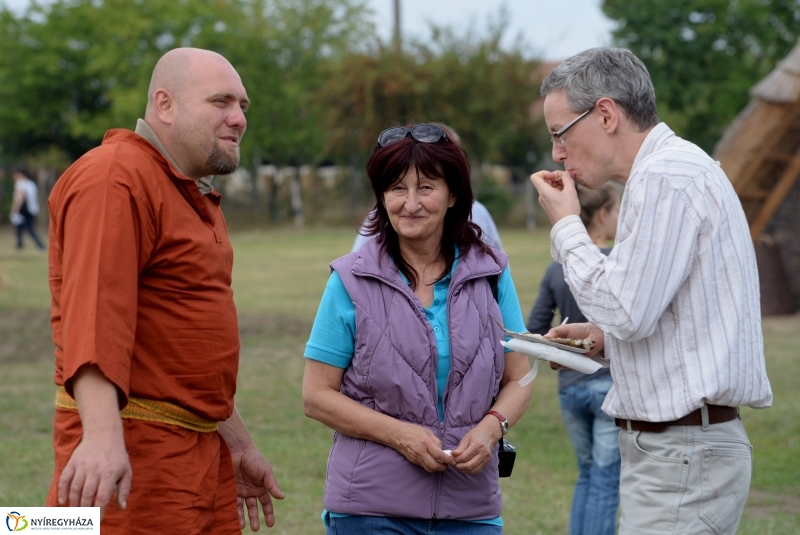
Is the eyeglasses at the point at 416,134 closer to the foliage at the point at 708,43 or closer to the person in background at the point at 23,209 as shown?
the person in background at the point at 23,209

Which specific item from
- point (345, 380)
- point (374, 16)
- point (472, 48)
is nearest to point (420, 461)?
point (345, 380)

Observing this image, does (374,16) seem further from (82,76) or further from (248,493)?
(248,493)

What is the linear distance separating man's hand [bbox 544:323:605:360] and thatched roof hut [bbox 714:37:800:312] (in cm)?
1098

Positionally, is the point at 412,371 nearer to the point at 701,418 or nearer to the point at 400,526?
the point at 400,526

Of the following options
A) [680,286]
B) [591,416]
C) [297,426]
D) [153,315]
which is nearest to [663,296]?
[680,286]

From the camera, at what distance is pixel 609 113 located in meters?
2.92

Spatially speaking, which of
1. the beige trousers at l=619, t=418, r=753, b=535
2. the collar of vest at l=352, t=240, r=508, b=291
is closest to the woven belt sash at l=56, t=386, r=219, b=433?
the collar of vest at l=352, t=240, r=508, b=291

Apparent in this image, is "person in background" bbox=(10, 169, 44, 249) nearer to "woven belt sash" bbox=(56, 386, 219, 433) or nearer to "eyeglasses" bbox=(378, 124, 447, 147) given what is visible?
"eyeglasses" bbox=(378, 124, 447, 147)

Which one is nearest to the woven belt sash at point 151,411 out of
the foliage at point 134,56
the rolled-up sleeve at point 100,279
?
the rolled-up sleeve at point 100,279

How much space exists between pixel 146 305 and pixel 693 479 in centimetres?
160

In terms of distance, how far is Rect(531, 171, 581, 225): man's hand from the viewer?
117 inches

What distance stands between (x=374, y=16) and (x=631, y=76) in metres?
42.4

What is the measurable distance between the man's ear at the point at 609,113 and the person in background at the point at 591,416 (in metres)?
1.92

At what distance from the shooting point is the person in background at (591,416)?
4.95m
